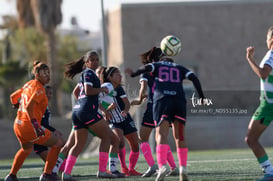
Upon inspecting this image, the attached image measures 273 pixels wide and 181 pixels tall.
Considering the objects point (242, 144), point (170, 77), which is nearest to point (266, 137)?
point (242, 144)

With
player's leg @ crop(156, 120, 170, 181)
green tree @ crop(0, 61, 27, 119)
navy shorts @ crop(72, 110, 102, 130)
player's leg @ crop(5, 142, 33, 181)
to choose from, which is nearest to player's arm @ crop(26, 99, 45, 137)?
player's leg @ crop(5, 142, 33, 181)

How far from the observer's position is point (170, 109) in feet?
32.8

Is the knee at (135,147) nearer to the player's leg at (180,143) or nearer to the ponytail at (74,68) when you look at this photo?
the ponytail at (74,68)

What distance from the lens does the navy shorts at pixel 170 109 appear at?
998 centimetres

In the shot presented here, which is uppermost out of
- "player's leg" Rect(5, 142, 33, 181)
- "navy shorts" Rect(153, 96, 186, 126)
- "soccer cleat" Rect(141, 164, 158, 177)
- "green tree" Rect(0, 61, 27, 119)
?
"navy shorts" Rect(153, 96, 186, 126)

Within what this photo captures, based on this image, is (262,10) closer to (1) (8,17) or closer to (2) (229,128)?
(2) (229,128)

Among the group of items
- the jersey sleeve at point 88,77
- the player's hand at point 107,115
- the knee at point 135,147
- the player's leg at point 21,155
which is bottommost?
the knee at point 135,147

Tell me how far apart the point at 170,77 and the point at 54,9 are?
3363 centimetres

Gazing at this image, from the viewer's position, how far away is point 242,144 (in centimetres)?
2458

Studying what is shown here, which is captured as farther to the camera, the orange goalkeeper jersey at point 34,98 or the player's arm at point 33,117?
the orange goalkeeper jersey at point 34,98

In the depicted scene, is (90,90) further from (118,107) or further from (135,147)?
(135,147)

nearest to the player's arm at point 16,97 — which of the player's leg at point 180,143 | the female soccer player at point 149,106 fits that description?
the female soccer player at point 149,106

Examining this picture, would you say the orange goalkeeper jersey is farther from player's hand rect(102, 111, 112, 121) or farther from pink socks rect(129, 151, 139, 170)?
pink socks rect(129, 151, 139, 170)

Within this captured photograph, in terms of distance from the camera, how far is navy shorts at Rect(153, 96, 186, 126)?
9.98m
